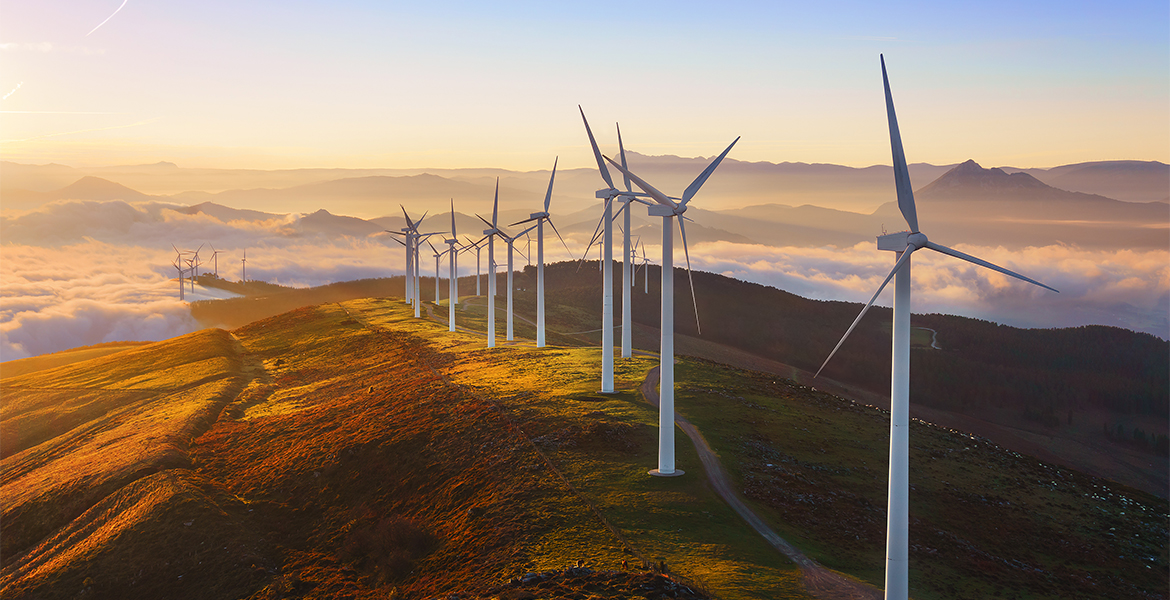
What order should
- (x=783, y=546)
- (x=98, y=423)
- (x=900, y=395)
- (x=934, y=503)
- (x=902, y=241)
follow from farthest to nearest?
(x=98, y=423) → (x=934, y=503) → (x=783, y=546) → (x=902, y=241) → (x=900, y=395)

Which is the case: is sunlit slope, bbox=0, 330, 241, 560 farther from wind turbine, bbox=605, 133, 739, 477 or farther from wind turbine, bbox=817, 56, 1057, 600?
wind turbine, bbox=817, 56, 1057, 600

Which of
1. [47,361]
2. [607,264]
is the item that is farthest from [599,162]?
[47,361]

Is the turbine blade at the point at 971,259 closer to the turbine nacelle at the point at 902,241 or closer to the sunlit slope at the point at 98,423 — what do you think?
the turbine nacelle at the point at 902,241

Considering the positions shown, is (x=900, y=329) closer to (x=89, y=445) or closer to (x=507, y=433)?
(x=507, y=433)

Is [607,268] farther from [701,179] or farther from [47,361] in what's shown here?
[47,361]

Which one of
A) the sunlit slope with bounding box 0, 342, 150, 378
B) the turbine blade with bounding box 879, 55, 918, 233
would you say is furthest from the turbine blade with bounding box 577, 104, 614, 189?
the sunlit slope with bounding box 0, 342, 150, 378

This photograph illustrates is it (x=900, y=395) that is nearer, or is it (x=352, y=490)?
(x=900, y=395)

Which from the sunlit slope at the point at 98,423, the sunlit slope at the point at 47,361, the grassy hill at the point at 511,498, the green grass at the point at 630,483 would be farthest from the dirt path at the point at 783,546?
the sunlit slope at the point at 47,361
